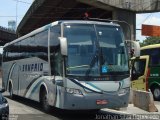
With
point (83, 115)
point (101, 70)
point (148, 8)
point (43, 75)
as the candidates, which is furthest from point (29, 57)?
point (148, 8)

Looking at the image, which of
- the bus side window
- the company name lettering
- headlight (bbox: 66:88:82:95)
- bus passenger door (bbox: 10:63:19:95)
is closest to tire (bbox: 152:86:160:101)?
bus passenger door (bbox: 10:63:19:95)

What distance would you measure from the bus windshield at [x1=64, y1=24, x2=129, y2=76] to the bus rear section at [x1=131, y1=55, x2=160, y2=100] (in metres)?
10.1

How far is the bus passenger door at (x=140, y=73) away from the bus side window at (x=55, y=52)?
11.1 meters

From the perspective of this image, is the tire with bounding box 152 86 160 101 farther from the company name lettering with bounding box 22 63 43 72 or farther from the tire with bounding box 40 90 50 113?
the tire with bounding box 40 90 50 113

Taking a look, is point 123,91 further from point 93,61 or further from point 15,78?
point 15,78

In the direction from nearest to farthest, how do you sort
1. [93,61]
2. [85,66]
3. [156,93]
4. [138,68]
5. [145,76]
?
[85,66] → [93,61] → [156,93] → [145,76] → [138,68]

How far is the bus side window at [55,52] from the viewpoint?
14875mm

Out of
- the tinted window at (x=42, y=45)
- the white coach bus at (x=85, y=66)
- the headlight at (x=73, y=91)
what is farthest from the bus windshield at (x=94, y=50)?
the tinted window at (x=42, y=45)

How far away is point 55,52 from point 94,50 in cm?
146

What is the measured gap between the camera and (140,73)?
2630 cm

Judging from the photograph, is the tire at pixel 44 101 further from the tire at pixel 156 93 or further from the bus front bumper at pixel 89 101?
the tire at pixel 156 93

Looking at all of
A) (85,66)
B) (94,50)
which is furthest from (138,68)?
(85,66)

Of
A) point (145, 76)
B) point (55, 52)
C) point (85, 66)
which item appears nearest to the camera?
point (85, 66)

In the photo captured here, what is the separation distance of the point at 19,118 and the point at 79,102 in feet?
6.64
